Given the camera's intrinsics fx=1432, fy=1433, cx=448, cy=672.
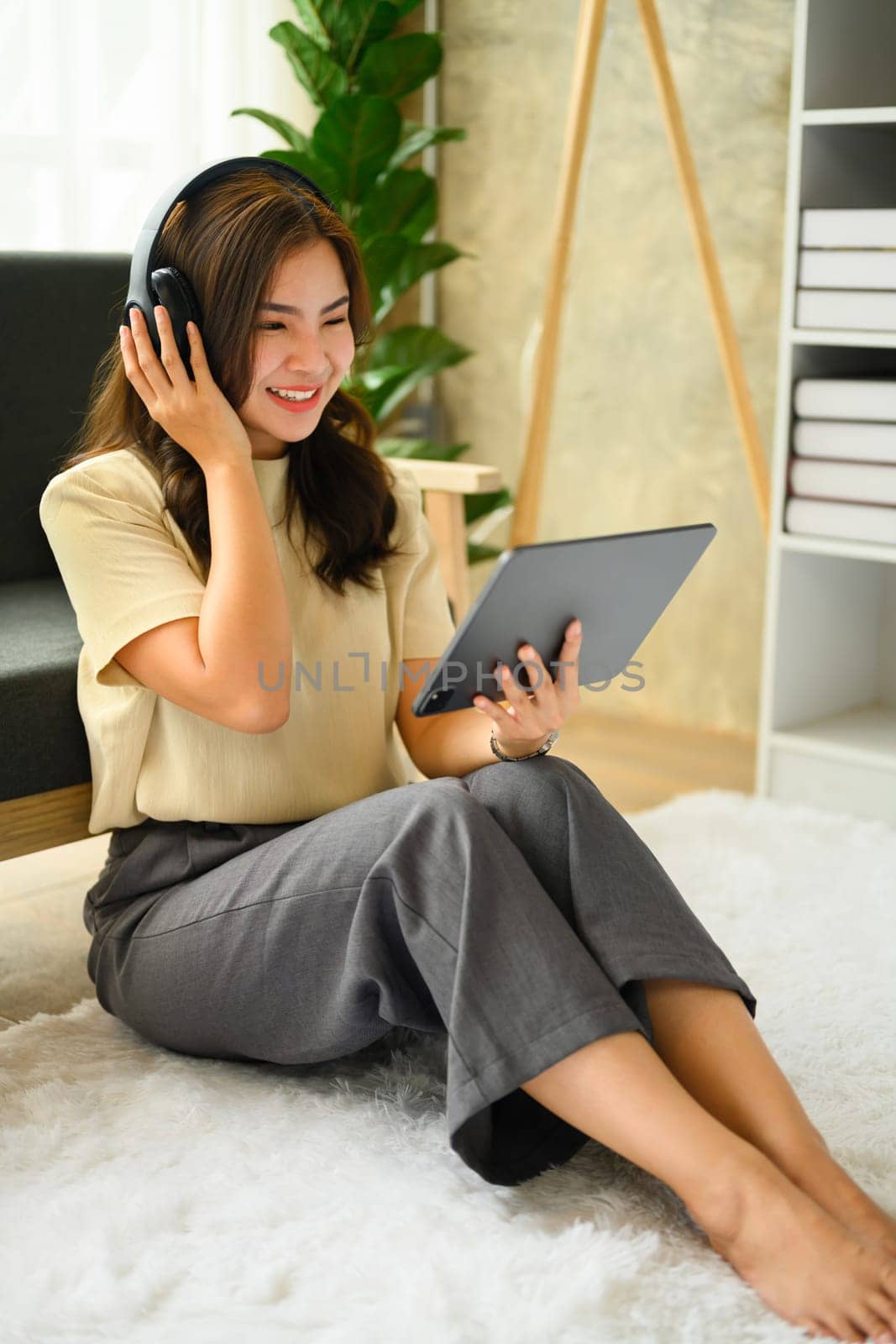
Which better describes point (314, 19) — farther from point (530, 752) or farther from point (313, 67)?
point (530, 752)

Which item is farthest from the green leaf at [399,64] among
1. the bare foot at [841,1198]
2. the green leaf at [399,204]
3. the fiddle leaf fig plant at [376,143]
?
the bare foot at [841,1198]

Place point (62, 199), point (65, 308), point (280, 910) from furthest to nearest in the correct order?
point (62, 199) → point (65, 308) → point (280, 910)

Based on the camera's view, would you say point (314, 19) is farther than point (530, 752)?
Yes

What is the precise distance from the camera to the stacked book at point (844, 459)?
2.12 metres

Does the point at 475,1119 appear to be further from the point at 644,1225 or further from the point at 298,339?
Answer: the point at 298,339

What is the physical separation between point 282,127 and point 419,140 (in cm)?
24

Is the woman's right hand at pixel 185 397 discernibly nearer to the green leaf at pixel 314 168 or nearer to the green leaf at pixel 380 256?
the green leaf at pixel 314 168

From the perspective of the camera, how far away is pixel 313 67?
253 centimetres

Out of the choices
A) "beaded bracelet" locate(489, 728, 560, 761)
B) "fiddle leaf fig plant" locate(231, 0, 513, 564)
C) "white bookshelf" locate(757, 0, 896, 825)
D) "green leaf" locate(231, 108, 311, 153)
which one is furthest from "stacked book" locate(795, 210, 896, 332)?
"beaded bracelet" locate(489, 728, 560, 761)

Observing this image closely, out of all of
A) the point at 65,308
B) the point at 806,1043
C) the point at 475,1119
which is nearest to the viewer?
the point at 475,1119

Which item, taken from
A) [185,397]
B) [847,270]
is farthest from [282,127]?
[185,397]

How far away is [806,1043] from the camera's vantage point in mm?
1483

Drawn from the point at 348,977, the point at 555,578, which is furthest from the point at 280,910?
the point at 555,578

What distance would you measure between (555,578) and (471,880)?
239 millimetres
